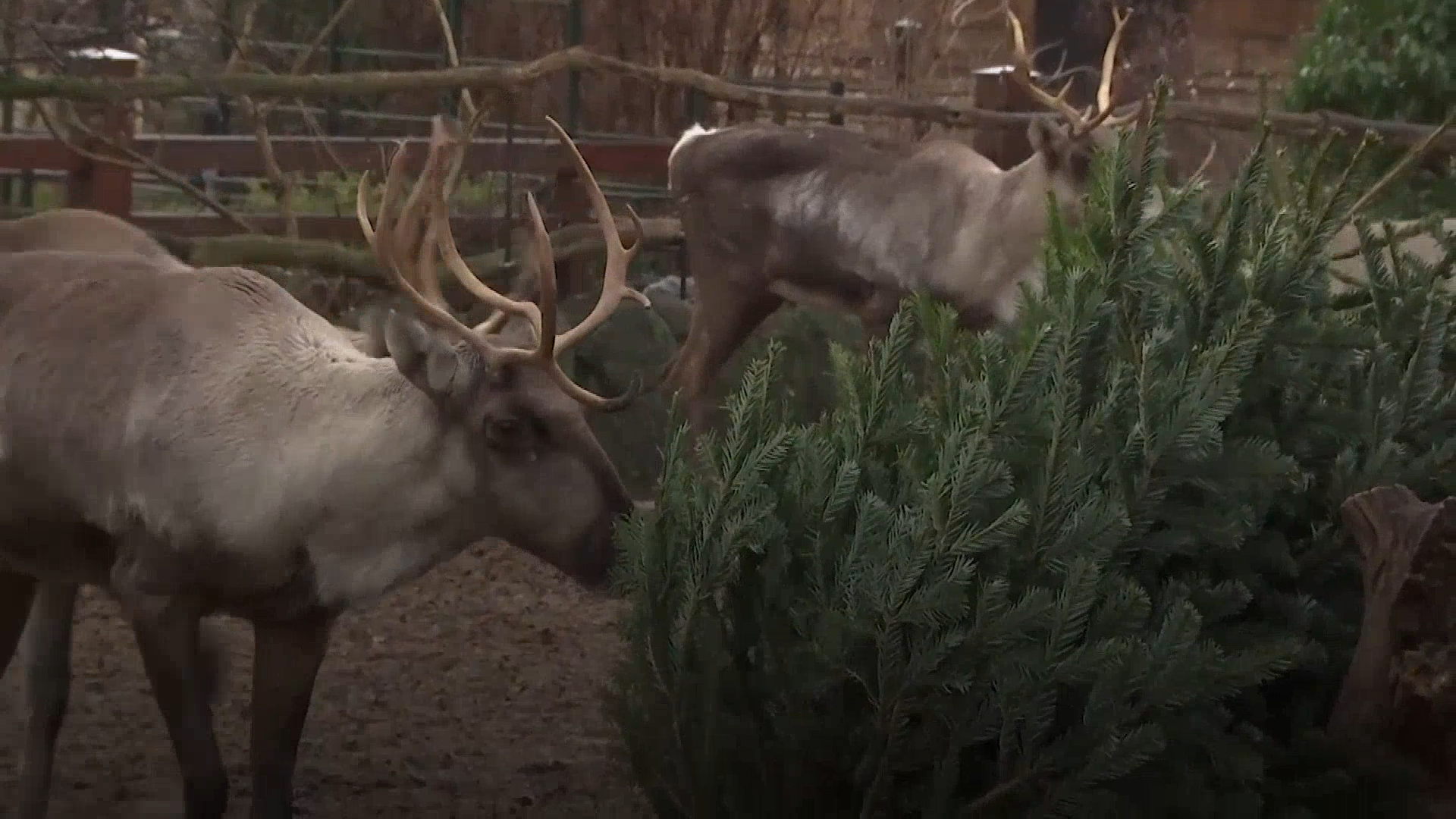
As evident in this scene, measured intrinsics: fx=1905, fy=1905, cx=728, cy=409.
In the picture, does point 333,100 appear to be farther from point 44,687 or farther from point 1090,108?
point 44,687

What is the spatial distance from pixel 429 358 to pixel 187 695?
2.86 feet

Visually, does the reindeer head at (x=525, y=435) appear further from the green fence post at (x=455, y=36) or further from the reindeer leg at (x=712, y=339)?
the green fence post at (x=455, y=36)

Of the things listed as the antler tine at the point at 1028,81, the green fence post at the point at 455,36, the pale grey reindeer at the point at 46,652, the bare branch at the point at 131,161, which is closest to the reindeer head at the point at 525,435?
the pale grey reindeer at the point at 46,652

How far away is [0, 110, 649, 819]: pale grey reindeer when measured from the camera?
3.77 metres

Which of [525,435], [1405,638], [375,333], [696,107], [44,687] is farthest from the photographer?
[696,107]

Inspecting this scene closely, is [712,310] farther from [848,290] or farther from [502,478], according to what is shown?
[502,478]

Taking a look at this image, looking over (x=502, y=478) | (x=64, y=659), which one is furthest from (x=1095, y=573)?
(x=64, y=659)

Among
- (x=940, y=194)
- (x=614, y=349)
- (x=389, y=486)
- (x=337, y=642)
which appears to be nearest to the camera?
(x=389, y=486)

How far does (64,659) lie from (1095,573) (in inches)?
108

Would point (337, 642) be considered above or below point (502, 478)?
below

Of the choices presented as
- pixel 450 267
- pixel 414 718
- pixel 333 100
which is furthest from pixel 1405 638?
pixel 333 100

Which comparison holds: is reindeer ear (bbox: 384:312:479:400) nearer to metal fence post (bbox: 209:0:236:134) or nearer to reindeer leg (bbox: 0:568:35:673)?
reindeer leg (bbox: 0:568:35:673)

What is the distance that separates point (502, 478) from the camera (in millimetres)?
3797

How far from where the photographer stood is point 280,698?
13.0 feet
